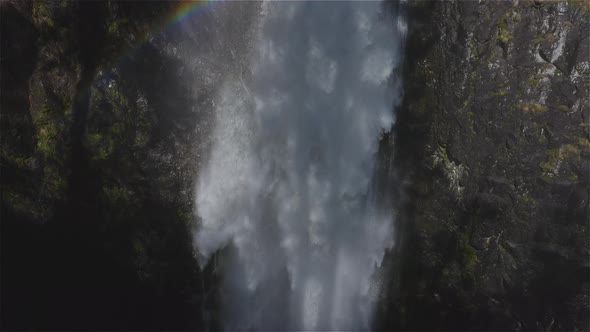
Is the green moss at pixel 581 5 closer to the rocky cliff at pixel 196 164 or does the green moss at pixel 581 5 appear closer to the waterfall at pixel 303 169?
the rocky cliff at pixel 196 164

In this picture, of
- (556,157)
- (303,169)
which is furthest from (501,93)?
(303,169)

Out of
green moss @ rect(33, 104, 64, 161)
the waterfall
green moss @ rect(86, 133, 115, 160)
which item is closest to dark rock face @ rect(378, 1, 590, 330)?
the waterfall

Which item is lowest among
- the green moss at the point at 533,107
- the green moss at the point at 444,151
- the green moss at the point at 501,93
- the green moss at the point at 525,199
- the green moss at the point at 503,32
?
the green moss at the point at 525,199

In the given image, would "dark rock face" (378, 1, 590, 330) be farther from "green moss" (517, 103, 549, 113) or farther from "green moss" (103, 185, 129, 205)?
"green moss" (103, 185, 129, 205)

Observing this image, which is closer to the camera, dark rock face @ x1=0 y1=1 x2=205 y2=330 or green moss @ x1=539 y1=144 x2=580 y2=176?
dark rock face @ x1=0 y1=1 x2=205 y2=330

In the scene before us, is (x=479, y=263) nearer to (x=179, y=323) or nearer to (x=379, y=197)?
(x=379, y=197)

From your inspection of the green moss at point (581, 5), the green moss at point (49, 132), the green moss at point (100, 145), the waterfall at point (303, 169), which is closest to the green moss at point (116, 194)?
the green moss at point (100, 145)

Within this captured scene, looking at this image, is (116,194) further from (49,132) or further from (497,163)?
(497,163)
